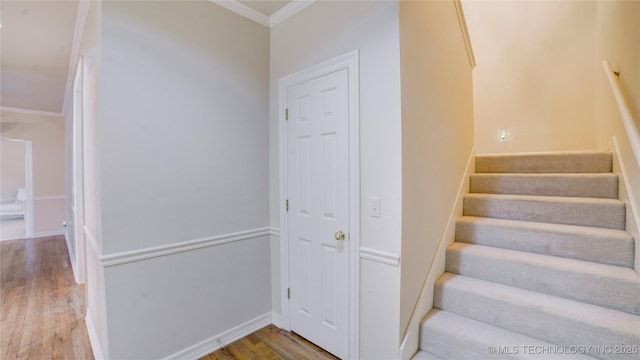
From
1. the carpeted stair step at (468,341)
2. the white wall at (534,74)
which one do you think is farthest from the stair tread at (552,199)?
the white wall at (534,74)

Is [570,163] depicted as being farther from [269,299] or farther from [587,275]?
[269,299]

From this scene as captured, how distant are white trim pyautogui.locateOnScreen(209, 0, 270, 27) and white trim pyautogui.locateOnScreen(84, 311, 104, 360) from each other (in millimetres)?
2645

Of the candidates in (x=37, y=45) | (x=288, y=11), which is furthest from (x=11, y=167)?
(x=288, y=11)

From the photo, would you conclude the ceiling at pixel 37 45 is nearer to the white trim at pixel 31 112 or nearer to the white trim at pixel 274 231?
the white trim at pixel 31 112

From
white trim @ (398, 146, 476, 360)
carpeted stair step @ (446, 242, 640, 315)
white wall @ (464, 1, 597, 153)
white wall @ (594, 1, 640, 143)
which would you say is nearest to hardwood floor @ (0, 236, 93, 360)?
white trim @ (398, 146, 476, 360)

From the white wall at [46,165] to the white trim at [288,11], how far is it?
6.50 m

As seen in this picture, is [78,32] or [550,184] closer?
[550,184]

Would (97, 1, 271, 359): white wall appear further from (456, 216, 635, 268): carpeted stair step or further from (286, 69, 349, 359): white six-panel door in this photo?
(456, 216, 635, 268): carpeted stair step

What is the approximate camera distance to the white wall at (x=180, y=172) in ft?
5.47

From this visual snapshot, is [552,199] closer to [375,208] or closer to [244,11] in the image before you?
[375,208]

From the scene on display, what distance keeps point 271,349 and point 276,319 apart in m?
0.35

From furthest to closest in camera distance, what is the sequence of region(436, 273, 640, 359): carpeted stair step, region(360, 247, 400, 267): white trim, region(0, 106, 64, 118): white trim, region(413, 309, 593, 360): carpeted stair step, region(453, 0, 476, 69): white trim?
region(0, 106, 64, 118): white trim, region(453, 0, 476, 69): white trim, region(360, 247, 400, 267): white trim, region(413, 309, 593, 360): carpeted stair step, region(436, 273, 640, 359): carpeted stair step

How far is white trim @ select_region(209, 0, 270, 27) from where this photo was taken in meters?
2.15

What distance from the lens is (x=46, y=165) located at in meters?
5.95
